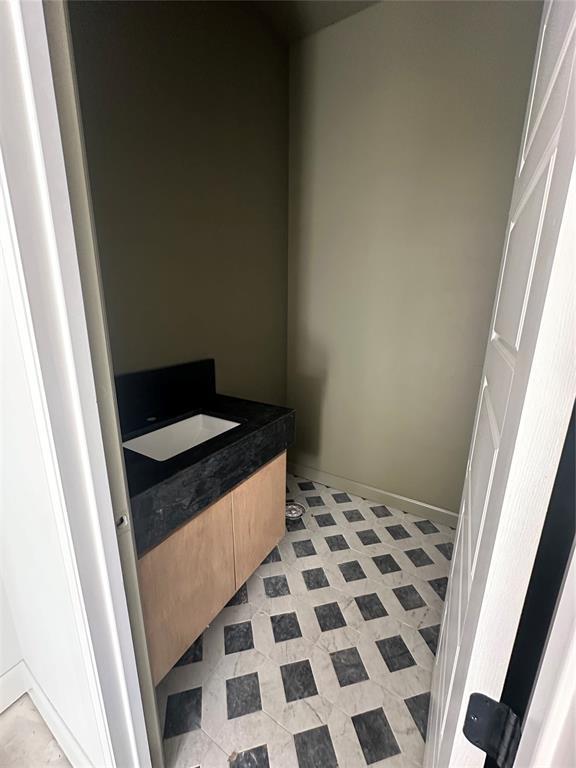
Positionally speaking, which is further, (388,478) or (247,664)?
(388,478)

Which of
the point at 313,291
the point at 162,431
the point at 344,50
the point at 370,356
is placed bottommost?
the point at 162,431

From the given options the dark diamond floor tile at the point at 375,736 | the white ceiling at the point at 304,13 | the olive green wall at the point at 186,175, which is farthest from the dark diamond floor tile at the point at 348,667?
the white ceiling at the point at 304,13

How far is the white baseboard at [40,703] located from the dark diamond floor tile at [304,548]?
3.49 feet

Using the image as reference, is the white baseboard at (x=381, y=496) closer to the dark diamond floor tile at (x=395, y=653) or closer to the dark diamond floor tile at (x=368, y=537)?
the dark diamond floor tile at (x=368, y=537)

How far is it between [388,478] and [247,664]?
1277 millimetres

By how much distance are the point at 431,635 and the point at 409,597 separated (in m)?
0.18

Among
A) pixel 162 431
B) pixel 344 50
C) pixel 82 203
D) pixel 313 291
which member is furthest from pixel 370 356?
pixel 82 203

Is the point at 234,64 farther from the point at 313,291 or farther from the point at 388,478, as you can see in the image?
the point at 388,478

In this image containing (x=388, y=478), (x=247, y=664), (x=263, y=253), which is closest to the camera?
(x=247, y=664)

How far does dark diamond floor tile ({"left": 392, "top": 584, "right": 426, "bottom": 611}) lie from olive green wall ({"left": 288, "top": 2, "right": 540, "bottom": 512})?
60 centimetres

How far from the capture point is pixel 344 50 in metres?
1.78

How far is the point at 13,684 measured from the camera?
115 cm

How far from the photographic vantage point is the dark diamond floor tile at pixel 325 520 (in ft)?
6.67

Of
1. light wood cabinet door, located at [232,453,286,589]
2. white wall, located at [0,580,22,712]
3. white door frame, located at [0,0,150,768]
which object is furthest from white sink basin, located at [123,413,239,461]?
white door frame, located at [0,0,150,768]
